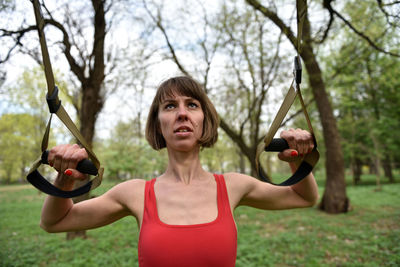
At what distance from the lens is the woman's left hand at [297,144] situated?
136 cm

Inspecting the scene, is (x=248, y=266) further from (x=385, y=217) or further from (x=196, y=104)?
(x=385, y=217)

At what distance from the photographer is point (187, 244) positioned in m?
1.31

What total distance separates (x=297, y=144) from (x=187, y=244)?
799 mm

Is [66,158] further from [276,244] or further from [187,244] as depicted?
[276,244]

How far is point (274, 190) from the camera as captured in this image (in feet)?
5.66

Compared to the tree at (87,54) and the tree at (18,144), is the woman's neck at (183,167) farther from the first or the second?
the tree at (18,144)

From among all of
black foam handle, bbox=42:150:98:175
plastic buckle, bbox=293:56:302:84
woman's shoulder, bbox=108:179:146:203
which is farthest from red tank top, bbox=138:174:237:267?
plastic buckle, bbox=293:56:302:84

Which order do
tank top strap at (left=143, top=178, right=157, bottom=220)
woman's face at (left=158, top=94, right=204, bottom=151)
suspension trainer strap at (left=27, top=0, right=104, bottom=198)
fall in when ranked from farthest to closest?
woman's face at (left=158, top=94, right=204, bottom=151)
tank top strap at (left=143, top=178, right=157, bottom=220)
suspension trainer strap at (left=27, top=0, right=104, bottom=198)

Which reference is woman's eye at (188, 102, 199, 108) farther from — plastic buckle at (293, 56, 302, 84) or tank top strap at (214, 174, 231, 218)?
plastic buckle at (293, 56, 302, 84)

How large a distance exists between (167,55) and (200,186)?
7833 millimetres

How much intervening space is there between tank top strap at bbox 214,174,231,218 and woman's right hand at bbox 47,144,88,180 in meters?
0.81

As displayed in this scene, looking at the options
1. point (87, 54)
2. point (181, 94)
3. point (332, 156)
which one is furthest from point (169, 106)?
point (332, 156)

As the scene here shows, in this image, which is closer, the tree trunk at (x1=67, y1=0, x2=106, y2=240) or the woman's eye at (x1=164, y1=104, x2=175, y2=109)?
the woman's eye at (x1=164, y1=104, x2=175, y2=109)

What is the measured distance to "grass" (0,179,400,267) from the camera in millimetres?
5477
